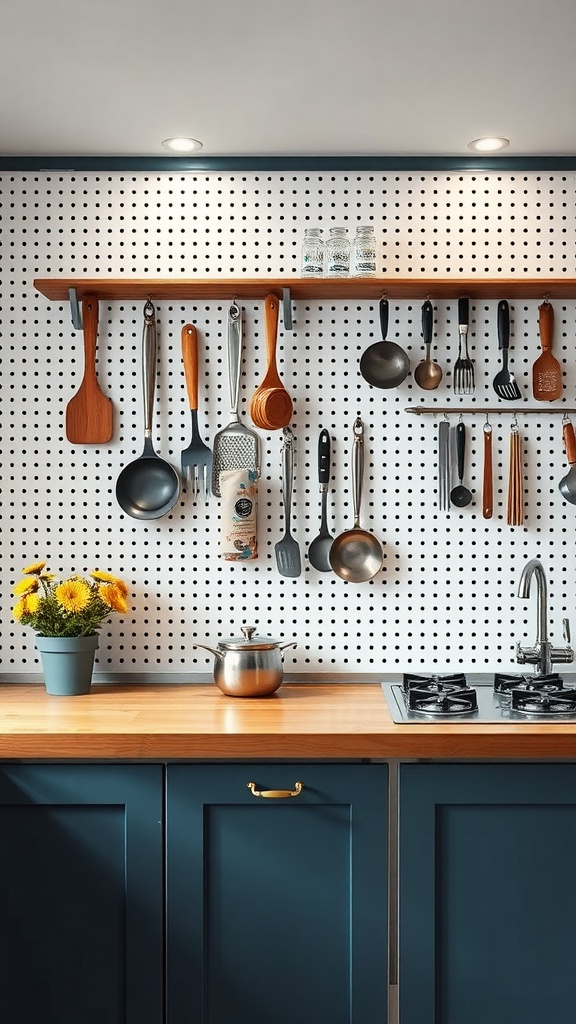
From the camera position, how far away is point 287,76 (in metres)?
2.23

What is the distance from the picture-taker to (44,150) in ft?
8.89

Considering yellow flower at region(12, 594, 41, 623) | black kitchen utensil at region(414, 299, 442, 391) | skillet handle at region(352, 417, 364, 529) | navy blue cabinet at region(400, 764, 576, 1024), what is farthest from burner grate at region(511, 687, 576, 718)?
yellow flower at region(12, 594, 41, 623)

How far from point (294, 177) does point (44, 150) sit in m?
0.68

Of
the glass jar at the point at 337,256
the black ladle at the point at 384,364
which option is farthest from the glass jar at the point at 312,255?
the black ladle at the point at 384,364

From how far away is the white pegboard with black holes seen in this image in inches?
107

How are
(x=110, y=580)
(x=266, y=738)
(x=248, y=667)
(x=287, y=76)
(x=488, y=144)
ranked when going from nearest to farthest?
(x=266, y=738)
(x=287, y=76)
(x=248, y=667)
(x=110, y=580)
(x=488, y=144)

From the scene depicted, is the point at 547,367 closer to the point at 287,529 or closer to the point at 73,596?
the point at 287,529

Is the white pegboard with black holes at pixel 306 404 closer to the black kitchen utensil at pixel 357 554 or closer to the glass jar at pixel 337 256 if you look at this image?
the black kitchen utensil at pixel 357 554

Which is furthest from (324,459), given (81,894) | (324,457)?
(81,894)

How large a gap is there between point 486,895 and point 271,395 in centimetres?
133

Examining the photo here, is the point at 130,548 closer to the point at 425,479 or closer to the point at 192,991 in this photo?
the point at 425,479

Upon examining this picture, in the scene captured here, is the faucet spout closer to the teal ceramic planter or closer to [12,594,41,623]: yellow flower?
the teal ceramic planter

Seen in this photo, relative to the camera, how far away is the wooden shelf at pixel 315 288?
253cm

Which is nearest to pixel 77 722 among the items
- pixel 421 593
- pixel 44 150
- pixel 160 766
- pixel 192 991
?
pixel 160 766
